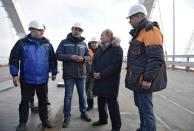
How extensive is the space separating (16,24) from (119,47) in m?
35.0

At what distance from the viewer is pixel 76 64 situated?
600 cm

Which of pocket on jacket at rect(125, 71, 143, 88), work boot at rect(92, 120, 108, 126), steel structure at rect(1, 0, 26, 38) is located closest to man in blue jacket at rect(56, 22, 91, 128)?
work boot at rect(92, 120, 108, 126)

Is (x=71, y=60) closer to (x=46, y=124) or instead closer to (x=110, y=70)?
(x=110, y=70)

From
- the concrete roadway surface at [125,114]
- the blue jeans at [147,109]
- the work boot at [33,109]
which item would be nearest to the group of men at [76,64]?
the blue jeans at [147,109]

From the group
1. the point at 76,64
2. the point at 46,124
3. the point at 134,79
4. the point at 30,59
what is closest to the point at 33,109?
the point at 46,124

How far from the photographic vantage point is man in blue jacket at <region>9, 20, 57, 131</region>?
556cm

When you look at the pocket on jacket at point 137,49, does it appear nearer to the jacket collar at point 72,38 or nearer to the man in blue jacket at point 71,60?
the man in blue jacket at point 71,60

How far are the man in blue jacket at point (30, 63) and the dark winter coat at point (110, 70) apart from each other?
3.23ft

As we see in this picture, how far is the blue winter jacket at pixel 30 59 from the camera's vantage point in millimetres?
5559

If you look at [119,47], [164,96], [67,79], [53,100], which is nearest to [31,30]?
[67,79]

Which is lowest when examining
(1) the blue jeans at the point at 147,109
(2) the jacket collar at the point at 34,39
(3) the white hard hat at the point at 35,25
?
(1) the blue jeans at the point at 147,109

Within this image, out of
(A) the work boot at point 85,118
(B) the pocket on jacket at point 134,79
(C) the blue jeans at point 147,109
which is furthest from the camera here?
(A) the work boot at point 85,118

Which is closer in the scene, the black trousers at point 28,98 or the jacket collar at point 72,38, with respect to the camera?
the black trousers at point 28,98

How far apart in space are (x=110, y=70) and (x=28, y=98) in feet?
5.03
